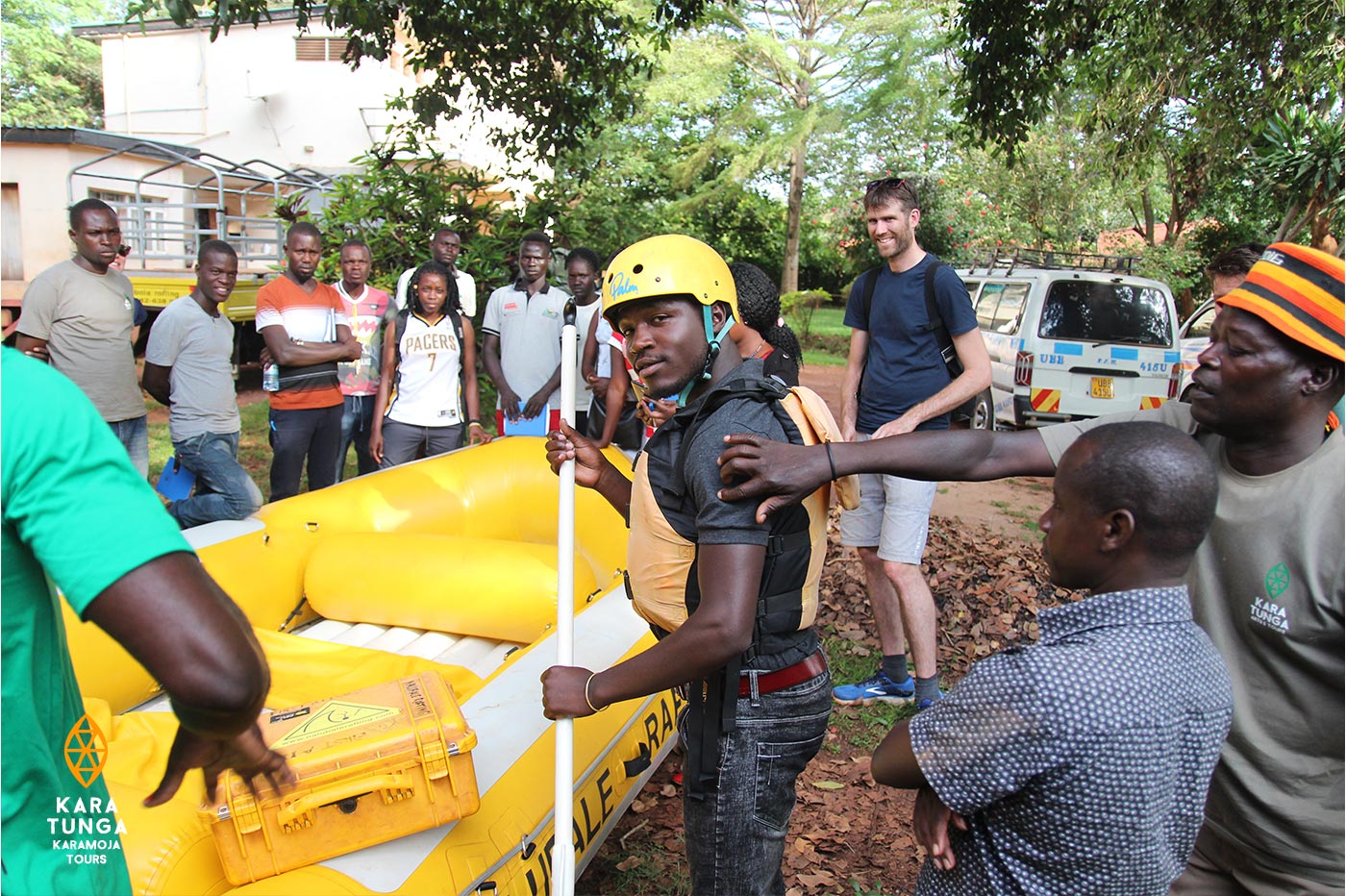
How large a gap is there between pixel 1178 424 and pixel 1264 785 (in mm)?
773

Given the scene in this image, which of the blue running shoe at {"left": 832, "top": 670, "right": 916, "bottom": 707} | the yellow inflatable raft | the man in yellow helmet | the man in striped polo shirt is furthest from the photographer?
the man in striped polo shirt

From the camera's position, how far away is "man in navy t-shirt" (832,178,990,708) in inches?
165

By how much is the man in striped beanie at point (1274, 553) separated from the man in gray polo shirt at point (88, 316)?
4844 mm

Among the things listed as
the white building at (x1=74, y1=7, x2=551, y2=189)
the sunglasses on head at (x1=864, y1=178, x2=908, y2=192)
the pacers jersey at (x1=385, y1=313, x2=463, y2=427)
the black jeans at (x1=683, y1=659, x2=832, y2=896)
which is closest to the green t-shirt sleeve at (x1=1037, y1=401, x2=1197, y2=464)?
the black jeans at (x1=683, y1=659, x2=832, y2=896)

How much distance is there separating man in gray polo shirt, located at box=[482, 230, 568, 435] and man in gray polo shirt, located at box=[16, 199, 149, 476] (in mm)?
2612

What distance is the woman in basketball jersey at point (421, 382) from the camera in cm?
625

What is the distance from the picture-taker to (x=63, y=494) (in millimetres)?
1107

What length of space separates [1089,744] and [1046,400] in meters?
10.2

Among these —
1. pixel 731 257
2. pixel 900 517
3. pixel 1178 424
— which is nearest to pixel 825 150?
pixel 731 257

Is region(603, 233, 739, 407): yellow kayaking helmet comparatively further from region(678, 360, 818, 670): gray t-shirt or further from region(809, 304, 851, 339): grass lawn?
region(809, 304, 851, 339): grass lawn

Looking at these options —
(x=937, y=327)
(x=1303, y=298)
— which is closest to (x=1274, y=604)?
(x=1303, y=298)

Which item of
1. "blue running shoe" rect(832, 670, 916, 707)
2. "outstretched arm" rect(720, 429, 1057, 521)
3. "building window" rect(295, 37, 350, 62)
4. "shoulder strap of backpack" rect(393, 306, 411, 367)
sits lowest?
"blue running shoe" rect(832, 670, 916, 707)

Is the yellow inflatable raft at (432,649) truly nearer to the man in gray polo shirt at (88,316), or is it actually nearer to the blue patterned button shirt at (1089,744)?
the blue patterned button shirt at (1089,744)

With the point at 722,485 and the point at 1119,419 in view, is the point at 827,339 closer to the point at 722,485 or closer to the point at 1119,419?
the point at 1119,419
